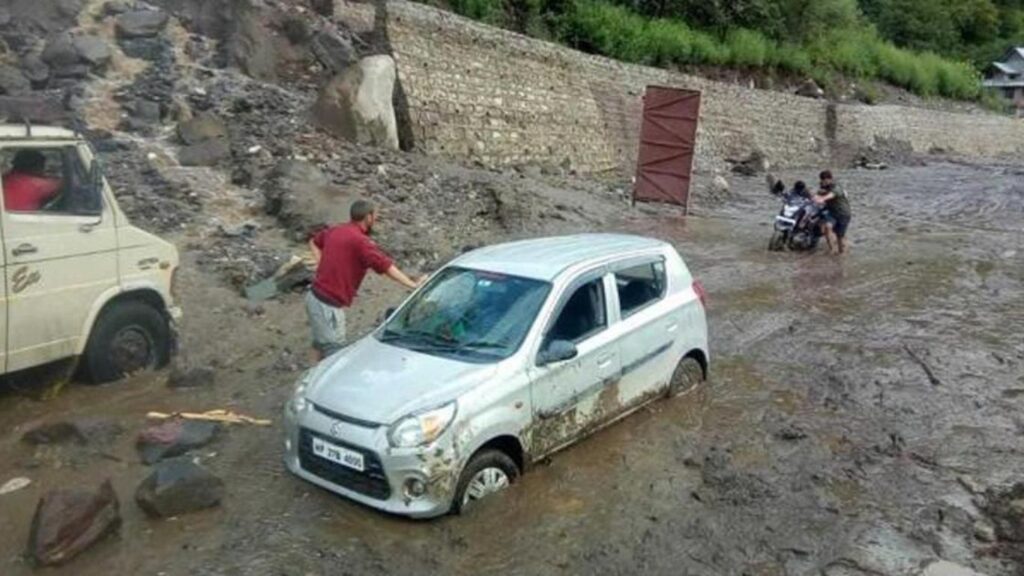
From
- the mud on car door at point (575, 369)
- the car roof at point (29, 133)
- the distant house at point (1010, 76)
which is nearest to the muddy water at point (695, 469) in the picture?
the mud on car door at point (575, 369)

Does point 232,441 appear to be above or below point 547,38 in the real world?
below

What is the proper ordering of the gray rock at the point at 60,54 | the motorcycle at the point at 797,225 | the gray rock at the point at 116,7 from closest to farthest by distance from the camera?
1. the gray rock at the point at 60,54
2. the motorcycle at the point at 797,225
3. the gray rock at the point at 116,7

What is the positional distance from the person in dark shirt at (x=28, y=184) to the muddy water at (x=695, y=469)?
66.2 inches

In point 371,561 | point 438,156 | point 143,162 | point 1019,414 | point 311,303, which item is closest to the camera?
point 371,561

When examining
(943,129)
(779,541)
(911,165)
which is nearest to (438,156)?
(779,541)

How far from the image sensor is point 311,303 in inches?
295

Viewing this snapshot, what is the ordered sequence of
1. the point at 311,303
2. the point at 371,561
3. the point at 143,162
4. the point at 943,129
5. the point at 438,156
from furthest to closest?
the point at 943,129 → the point at 438,156 → the point at 143,162 → the point at 311,303 → the point at 371,561

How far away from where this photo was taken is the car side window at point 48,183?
6.89 m

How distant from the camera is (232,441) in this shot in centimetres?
680

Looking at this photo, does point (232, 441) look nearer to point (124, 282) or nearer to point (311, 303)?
point (311, 303)

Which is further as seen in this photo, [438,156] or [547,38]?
[547,38]

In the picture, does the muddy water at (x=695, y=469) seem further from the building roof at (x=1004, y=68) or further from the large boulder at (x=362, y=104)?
the building roof at (x=1004, y=68)

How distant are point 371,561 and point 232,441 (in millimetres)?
2166

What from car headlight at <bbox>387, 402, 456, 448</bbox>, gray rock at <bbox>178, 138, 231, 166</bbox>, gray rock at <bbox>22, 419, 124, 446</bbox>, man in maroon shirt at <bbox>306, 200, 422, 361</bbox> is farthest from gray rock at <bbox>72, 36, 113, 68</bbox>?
car headlight at <bbox>387, 402, 456, 448</bbox>
